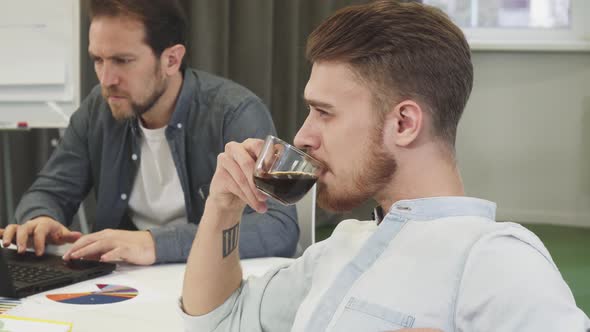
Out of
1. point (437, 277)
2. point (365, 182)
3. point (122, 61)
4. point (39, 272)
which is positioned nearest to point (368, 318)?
point (437, 277)

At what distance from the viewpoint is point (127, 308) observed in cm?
133

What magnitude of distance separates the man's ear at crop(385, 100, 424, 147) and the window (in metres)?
4.17

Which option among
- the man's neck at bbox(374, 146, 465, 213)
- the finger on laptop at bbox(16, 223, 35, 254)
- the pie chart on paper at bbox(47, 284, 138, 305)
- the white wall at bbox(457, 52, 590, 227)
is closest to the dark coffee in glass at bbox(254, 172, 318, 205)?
the man's neck at bbox(374, 146, 465, 213)

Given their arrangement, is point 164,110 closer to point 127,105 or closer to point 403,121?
point 127,105

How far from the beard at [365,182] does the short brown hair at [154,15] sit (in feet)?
4.16

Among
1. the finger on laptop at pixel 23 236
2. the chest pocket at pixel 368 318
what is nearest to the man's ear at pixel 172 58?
the finger on laptop at pixel 23 236

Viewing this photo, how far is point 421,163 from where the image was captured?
113 cm

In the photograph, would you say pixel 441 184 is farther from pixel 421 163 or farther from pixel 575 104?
pixel 575 104

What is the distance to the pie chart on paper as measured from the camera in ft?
4.50

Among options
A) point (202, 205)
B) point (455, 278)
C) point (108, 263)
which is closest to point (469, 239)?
point (455, 278)

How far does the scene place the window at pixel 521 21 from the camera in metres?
5.20

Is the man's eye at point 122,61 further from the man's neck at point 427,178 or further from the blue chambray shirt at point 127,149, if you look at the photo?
the man's neck at point 427,178

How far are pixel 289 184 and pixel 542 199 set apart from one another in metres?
4.39

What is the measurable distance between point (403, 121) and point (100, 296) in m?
0.66
